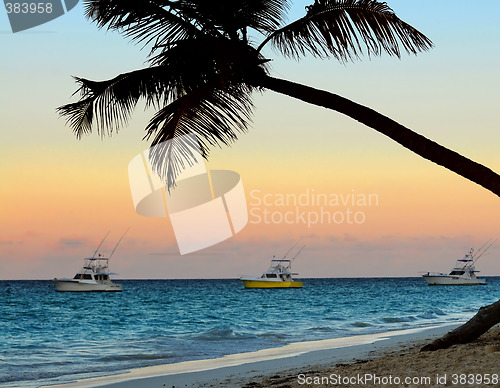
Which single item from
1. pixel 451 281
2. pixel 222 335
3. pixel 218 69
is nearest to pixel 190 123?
pixel 218 69

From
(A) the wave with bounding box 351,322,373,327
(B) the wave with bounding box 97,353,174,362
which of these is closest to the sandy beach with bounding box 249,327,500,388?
(B) the wave with bounding box 97,353,174,362

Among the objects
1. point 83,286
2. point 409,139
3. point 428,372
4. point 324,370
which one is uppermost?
point 409,139

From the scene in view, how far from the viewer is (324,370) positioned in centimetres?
862

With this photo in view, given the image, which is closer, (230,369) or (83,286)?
(230,369)

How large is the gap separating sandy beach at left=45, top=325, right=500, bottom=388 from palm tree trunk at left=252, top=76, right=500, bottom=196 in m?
1.94

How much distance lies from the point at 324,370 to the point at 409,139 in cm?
412

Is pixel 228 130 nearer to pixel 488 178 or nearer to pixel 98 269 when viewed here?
pixel 488 178

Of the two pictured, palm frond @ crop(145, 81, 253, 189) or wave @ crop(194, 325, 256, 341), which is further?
wave @ crop(194, 325, 256, 341)

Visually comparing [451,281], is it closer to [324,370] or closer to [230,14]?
[324,370]

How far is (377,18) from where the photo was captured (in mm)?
6227

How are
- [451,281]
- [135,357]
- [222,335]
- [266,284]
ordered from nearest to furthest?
1. [135,357]
2. [222,335]
3. [266,284]
4. [451,281]

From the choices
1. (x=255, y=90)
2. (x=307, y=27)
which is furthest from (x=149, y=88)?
(x=307, y=27)

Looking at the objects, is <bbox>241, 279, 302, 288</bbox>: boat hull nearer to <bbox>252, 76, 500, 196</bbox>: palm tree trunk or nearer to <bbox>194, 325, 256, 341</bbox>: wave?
<bbox>194, 325, 256, 341</bbox>: wave

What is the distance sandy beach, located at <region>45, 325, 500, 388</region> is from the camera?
19.7ft
